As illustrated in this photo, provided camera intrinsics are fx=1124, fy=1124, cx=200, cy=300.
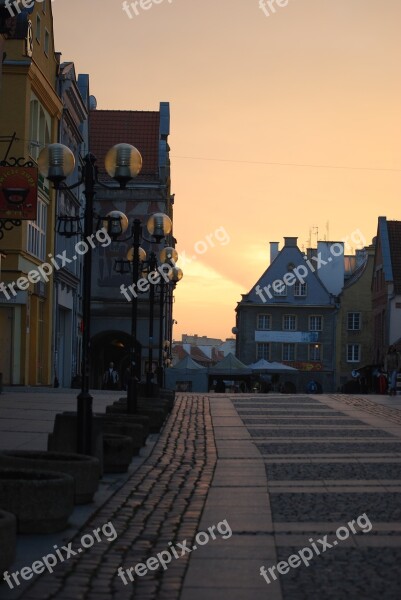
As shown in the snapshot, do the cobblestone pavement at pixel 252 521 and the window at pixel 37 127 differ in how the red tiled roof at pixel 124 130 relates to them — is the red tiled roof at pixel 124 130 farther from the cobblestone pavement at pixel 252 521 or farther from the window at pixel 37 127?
the cobblestone pavement at pixel 252 521

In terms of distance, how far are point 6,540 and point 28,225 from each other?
102 feet

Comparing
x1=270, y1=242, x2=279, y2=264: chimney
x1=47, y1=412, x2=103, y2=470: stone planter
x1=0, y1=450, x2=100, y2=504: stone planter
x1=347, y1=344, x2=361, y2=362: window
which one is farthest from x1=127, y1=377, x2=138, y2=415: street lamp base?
x1=270, y1=242, x2=279, y2=264: chimney

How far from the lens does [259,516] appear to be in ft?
30.5

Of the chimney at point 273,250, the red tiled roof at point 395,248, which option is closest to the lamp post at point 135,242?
the red tiled roof at point 395,248

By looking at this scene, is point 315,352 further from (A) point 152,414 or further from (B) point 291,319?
(A) point 152,414

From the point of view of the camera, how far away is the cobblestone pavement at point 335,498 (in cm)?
665

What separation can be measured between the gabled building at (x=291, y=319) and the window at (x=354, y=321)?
1194 millimetres

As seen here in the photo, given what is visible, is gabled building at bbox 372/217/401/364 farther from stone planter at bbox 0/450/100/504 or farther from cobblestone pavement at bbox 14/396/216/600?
stone planter at bbox 0/450/100/504

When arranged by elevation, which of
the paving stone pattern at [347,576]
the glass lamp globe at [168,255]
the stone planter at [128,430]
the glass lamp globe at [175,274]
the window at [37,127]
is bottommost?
the paving stone pattern at [347,576]

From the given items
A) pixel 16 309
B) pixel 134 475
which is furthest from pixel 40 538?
pixel 16 309

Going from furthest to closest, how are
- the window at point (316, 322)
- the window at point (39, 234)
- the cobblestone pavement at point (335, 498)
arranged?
the window at point (316, 322) < the window at point (39, 234) < the cobblestone pavement at point (335, 498)

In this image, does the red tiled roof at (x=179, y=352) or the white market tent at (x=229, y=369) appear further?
the red tiled roof at (x=179, y=352)

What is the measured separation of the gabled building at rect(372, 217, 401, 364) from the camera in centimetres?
6494

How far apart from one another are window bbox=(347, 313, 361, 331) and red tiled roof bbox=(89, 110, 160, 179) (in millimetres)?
24133
